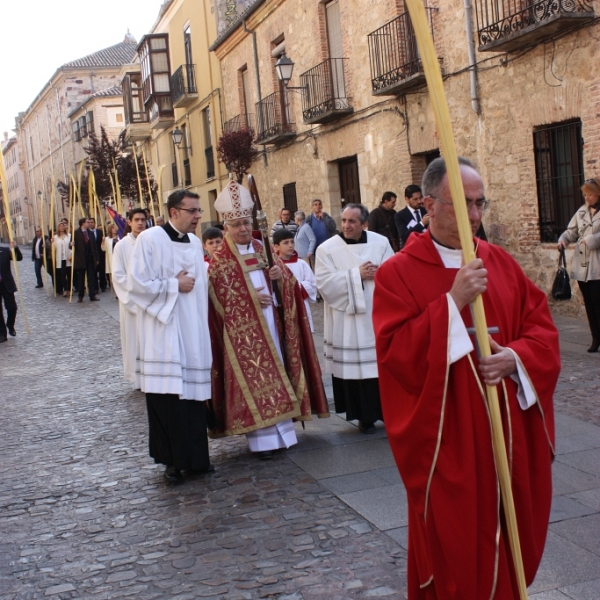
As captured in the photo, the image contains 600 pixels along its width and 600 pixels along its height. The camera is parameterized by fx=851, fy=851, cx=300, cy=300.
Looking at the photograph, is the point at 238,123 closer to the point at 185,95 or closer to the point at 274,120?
the point at 274,120

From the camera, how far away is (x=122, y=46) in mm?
58812

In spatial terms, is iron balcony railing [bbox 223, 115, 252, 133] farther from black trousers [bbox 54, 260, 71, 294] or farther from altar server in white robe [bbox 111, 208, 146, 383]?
altar server in white robe [bbox 111, 208, 146, 383]

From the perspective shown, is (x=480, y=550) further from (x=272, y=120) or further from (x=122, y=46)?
(x=122, y=46)

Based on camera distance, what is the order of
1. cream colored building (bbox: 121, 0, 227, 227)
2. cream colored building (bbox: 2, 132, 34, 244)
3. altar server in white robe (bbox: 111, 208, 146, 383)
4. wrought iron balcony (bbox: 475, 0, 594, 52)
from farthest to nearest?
1. cream colored building (bbox: 2, 132, 34, 244)
2. cream colored building (bbox: 121, 0, 227, 227)
3. wrought iron balcony (bbox: 475, 0, 594, 52)
4. altar server in white robe (bbox: 111, 208, 146, 383)

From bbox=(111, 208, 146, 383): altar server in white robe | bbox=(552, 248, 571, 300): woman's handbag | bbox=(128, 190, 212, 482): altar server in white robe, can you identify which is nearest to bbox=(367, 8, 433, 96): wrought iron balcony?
bbox=(552, 248, 571, 300): woman's handbag

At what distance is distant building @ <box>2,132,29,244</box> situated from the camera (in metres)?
74.5

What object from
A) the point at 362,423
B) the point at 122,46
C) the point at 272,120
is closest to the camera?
the point at 362,423

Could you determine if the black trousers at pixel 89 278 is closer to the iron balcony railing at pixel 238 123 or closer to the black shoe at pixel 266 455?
the iron balcony railing at pixel 238 123

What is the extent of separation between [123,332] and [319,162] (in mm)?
11116

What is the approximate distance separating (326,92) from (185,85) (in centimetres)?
1277

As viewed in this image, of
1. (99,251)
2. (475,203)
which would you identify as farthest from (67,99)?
(475,203)

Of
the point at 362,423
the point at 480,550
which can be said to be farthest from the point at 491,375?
the point at 362,423

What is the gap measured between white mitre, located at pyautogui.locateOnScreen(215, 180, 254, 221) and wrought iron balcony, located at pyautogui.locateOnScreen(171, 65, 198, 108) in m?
24.2

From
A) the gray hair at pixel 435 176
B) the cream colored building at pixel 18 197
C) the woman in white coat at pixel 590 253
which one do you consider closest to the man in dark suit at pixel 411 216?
the woman in white coat at pixel 590 253
